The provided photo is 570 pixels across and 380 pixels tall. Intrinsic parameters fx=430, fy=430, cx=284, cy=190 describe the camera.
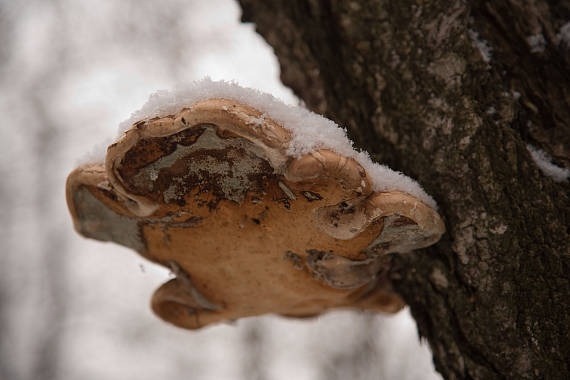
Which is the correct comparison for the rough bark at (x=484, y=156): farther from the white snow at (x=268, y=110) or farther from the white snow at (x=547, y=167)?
the white snow at (x=268, y=110)

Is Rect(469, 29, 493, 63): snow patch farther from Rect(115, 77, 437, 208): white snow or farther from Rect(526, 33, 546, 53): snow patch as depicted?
Rect(115, 77, 437, 208): white snow

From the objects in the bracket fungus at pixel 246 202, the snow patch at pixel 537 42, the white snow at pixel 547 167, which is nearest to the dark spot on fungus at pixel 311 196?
the bracket fungus at pixel 246 202

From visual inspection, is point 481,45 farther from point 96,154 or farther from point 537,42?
point 96,154

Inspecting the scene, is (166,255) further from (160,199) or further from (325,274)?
(325,274)

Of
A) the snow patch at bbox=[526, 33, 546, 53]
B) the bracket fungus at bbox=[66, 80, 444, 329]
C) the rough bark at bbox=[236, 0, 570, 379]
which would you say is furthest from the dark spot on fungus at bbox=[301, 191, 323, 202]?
the snow patch at bbox=[526, 33, 546, 53]

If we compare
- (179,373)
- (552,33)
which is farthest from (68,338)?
(552,33)

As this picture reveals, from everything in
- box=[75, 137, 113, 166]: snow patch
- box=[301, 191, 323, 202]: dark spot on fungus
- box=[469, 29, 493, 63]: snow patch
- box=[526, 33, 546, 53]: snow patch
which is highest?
box=[526, 33, 546, 53]: snow patch
